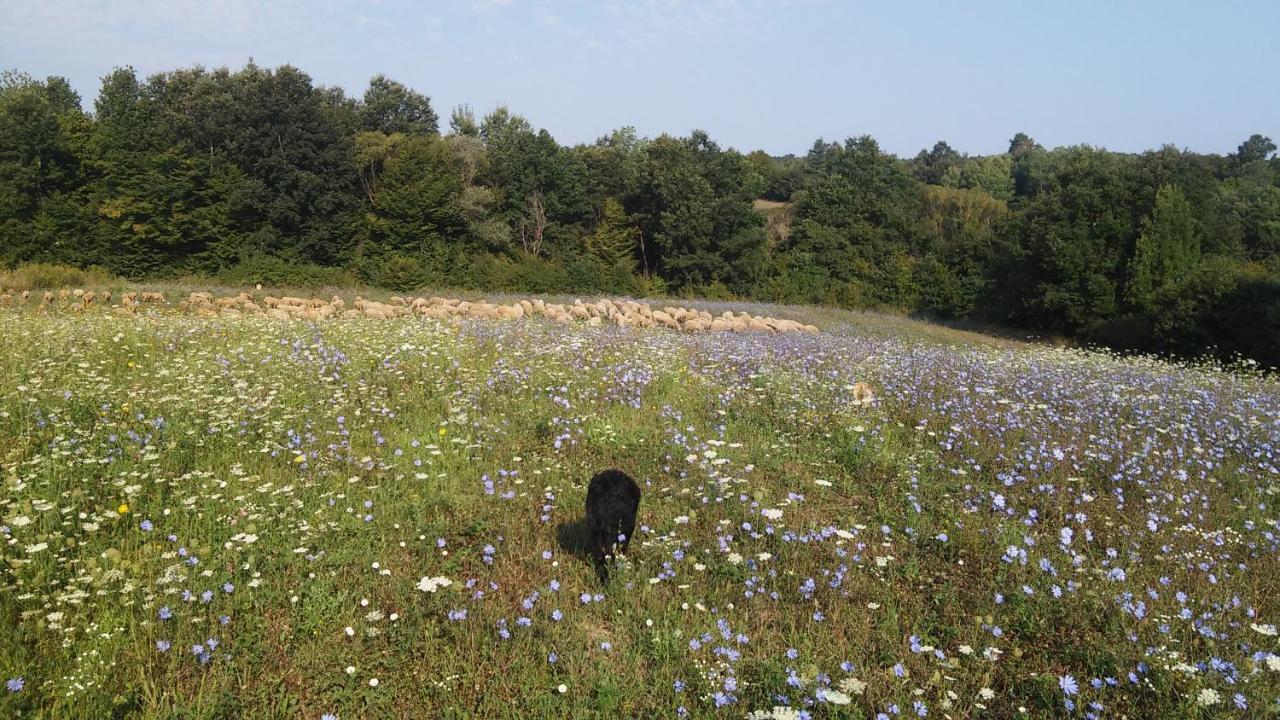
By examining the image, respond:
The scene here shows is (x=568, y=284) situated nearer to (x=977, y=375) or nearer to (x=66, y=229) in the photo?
(x=66, y=229)

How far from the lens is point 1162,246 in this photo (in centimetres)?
2828

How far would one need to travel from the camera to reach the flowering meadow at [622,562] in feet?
11.1

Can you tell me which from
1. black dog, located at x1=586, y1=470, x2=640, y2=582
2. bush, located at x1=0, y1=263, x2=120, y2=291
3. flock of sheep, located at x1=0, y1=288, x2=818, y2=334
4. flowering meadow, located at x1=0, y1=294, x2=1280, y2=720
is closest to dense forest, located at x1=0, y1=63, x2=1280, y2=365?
bush, located at x1=0, y1=263, x2=120, y2=291

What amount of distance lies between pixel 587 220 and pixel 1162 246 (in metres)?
31.8

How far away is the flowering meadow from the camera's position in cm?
338

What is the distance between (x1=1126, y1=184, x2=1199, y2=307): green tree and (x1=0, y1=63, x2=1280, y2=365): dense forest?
0.11 m

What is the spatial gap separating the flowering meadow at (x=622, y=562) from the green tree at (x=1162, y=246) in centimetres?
2412

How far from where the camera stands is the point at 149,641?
3.49 metres

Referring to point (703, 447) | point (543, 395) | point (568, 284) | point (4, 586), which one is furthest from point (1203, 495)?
point (568, 284)

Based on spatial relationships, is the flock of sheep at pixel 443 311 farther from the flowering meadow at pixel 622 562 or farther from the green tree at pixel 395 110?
the green tree at pixel 395 110

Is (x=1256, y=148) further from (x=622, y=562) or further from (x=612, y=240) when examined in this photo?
(x=622, y=562)

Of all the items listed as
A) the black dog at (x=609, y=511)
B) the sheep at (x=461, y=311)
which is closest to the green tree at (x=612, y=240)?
the sheep at (x=461, y=311)

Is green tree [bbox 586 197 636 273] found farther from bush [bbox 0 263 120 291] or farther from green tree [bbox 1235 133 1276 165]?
green tree [bbox 1235 133 1276 165]

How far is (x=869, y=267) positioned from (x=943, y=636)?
4562 cm
